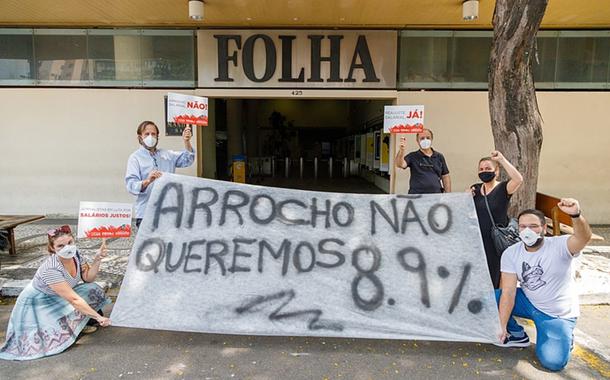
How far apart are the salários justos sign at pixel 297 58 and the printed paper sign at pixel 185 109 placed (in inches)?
144

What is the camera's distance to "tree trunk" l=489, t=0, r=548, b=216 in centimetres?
459

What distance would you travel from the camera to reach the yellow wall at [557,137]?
27.9 ft

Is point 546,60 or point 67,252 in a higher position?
point 546,60

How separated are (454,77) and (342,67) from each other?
92.6 inches

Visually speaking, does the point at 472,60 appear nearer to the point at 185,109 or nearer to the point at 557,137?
Result: the point at 557,137

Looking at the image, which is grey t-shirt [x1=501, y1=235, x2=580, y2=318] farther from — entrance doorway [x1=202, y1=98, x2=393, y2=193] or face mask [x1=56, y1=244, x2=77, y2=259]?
entrance doorway [x1=202, y1=98, x2=393, y2=193]

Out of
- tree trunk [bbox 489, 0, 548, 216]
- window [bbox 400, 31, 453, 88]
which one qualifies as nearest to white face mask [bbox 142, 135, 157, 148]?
tree trunk [bbox 489, 0, 548, 216]

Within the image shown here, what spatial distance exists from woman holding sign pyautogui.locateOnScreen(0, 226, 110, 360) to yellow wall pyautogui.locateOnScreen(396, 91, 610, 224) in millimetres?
6832

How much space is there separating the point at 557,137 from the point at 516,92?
4.76m

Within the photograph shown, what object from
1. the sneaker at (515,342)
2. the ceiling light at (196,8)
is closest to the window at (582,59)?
the sneaker at (515,342)

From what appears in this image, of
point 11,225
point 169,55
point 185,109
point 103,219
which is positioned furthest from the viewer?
point 169,55

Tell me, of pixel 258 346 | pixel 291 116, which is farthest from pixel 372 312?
pixel 291 116

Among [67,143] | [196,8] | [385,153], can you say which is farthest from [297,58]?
[67,143]

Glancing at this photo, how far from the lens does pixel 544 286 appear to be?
331cm
